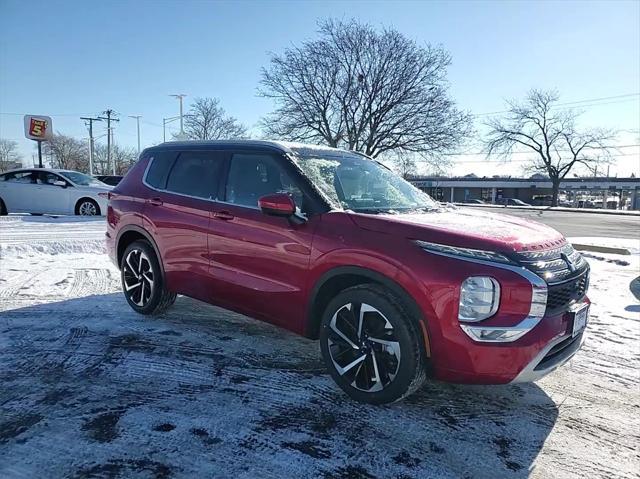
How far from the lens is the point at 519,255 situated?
274cm

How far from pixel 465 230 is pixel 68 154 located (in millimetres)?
74443

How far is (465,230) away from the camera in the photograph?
116 inches

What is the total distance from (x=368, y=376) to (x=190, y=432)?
1.17 meters

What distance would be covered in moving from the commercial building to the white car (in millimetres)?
61477

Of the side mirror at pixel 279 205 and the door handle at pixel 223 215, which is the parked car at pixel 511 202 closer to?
the door handle at pixel 223 215

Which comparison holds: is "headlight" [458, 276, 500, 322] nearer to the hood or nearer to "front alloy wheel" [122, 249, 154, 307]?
the hood

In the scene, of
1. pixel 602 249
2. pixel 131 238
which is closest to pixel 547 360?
pixel 131 238

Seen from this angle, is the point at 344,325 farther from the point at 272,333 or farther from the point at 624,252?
the point at 624,252

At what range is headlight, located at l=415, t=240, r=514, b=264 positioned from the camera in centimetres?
270

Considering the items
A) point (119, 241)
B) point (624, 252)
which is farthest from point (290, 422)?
point (624, 252)

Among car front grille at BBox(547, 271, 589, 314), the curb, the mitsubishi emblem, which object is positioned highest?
the mitsubishi emblem

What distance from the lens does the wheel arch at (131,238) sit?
4566mm

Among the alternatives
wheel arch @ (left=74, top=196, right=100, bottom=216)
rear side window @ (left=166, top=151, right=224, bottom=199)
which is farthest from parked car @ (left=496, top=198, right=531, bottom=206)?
rear side window @ (left=166, top=151, right=224, bottom=199)

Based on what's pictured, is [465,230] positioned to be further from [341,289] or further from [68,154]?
[68,154]
